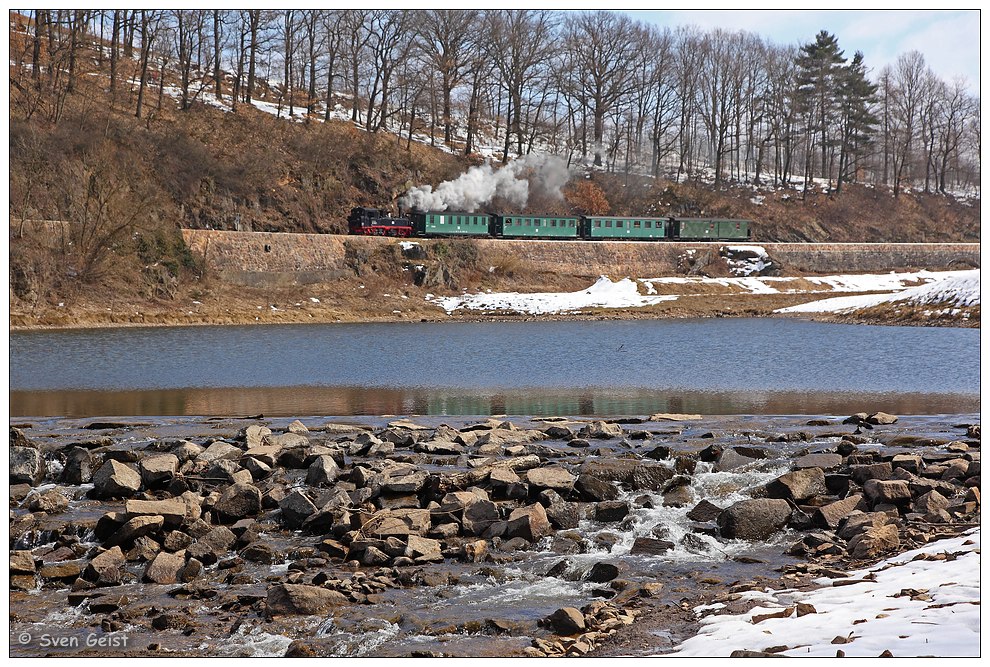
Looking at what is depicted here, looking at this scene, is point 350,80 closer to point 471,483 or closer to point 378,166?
point 378,166

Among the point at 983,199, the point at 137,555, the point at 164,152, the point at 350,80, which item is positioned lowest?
the point at 137,555

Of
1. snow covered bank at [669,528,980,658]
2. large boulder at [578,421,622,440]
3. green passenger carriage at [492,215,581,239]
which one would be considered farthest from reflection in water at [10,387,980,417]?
green passenger carriage at [492,215,581,239]

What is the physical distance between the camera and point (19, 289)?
3875 cm

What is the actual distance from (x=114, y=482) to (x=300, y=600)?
5.04 meters

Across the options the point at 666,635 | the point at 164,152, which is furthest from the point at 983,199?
the point at 164,152

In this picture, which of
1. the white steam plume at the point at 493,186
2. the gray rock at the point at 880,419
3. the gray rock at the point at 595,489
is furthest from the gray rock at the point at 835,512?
the white steam plume at the point at 493,186

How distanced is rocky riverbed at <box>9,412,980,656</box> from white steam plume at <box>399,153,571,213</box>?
50782 millimetres

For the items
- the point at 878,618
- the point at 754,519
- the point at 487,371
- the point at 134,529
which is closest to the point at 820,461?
the point at 754,519

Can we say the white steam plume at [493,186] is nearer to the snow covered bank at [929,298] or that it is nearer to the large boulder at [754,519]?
the snow covered bank at [929,298]

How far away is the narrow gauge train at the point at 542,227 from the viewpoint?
5744 centimetres

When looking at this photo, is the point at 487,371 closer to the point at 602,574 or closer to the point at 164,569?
the point at 602,574

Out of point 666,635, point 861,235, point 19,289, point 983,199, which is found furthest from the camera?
point 861,235

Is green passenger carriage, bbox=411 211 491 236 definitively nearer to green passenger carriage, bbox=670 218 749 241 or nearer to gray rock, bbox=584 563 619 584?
green passenger carriage, bbox=670 218 749 241

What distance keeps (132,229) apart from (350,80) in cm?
4007
